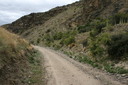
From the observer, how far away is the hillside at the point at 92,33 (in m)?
16.0

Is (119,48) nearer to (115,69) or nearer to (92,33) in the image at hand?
(115,69)

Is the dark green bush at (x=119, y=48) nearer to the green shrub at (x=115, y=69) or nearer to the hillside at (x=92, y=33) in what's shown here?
the hillside at (x=92, y=33)

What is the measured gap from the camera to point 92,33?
26656mm

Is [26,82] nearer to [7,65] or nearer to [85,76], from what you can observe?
[7,65]

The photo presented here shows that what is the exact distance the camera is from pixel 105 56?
669 inches

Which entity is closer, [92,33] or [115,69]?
[115,69]

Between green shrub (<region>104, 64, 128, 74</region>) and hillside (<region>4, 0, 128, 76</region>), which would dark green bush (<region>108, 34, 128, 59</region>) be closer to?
hillside (<region>4, 0, 128, 76</region>)

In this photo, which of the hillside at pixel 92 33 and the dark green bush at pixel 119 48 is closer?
→ the dark green bush at pixel 119 48

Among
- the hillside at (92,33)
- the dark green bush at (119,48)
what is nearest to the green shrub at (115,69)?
the hillside at (92,33)

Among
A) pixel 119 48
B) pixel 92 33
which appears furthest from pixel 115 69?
pixel 92 33

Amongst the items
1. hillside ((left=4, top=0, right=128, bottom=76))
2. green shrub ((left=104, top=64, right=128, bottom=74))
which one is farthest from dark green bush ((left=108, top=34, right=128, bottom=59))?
green shrub ((left=104, top=64, right=128, bottom=74))

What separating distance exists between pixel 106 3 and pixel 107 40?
33510 millimetres

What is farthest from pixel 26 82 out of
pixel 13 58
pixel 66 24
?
pixel 66 24

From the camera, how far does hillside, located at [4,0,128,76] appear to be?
16.0 m
